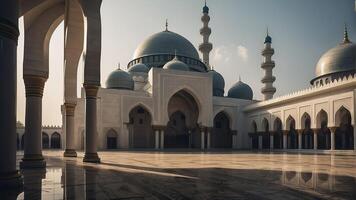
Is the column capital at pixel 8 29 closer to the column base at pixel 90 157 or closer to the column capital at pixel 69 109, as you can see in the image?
the column base at pixel 90 157

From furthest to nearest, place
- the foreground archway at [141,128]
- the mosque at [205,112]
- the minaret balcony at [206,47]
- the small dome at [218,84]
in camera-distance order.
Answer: the small dome at [218,84] < the minaret balcony at [206,47] < the foreground archway at [141,128] < the mosque at [205,112]

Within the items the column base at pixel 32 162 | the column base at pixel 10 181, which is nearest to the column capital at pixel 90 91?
the column base at pixel 32 162

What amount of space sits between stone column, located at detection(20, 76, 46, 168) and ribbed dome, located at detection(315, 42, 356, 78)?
31.7m

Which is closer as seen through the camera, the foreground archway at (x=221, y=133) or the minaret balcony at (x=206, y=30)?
the foreground archway at (x=221, y=133)

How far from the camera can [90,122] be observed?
11.0m

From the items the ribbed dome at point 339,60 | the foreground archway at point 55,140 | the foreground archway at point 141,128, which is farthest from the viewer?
the foreground archway at point 55,140

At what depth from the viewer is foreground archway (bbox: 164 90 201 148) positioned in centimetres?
3859

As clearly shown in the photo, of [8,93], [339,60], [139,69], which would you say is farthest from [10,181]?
[139,69]

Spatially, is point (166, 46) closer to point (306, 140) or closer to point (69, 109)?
point (306, 140)

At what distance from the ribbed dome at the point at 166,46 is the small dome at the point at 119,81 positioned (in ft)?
24.8

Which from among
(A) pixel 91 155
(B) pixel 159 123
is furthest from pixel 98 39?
(B) pixel 159 123

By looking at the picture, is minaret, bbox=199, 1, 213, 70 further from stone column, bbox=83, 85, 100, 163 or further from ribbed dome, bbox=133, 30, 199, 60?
stone column, bbox=83, 85, 100, 163

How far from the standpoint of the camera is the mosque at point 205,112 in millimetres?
31328

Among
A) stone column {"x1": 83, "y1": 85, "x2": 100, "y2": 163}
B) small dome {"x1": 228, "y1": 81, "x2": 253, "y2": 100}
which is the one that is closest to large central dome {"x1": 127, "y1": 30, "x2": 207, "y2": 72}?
small dome {"x1": 228, "y1": 81, "x2": 253, "y2": 100}
